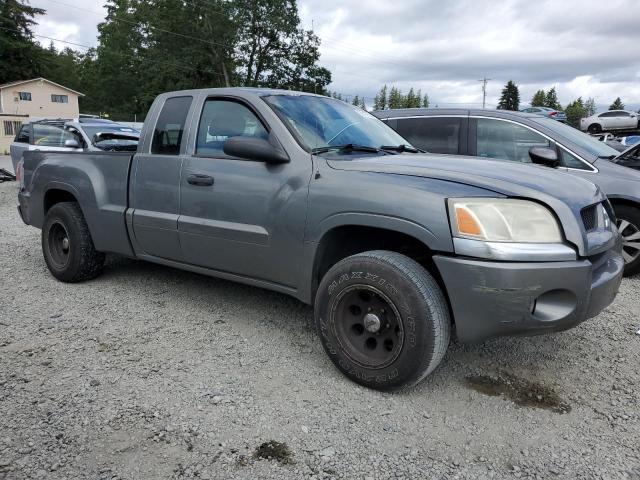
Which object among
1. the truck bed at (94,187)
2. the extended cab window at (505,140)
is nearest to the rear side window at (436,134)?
the extended cab window at (505,140)

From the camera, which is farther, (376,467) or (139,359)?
(139,359)

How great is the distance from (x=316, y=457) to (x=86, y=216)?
330cm

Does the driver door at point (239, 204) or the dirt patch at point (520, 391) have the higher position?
the driver door at point (239, 204)

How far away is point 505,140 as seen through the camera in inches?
226

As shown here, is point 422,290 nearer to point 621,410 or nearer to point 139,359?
point 621,410

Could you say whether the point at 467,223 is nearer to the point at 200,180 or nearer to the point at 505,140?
the point at 200,180

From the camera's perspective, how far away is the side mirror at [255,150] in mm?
3299

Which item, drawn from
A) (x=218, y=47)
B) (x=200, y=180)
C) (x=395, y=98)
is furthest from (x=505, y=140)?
(x=395, y=98)

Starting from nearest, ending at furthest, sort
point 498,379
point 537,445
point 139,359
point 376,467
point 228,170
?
point 376,467
point 537,445
point 498,379
point 139,359
point 228,170

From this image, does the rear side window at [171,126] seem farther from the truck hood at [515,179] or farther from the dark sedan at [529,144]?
the dark sedan at [529,144]

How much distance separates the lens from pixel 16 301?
4.48 m

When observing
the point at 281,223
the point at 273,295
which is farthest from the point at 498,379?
the point at 273,295

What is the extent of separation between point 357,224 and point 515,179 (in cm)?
89

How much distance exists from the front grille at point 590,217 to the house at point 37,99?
5464 centimetres
